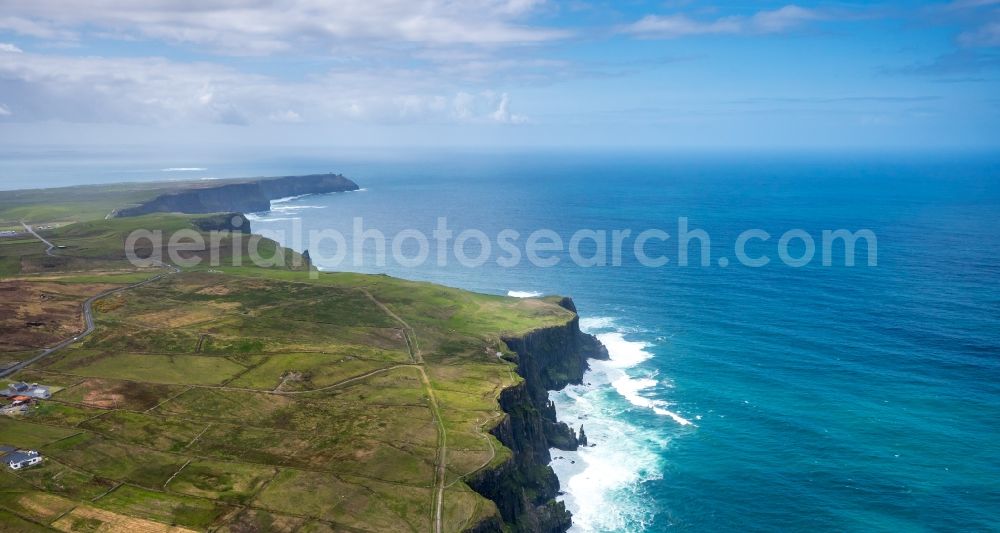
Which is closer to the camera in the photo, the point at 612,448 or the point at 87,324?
the point at 612,448

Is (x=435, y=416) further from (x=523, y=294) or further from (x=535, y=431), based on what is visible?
(x=523, y=294)

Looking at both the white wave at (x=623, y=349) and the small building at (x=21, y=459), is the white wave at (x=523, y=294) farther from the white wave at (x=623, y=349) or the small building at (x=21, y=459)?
the small building at (x=21, y=459)

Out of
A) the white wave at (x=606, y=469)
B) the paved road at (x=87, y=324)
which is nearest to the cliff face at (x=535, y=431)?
the white wave at (x=606, y=469)

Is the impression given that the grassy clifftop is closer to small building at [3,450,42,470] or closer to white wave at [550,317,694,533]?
small building at [3,450,42,470]

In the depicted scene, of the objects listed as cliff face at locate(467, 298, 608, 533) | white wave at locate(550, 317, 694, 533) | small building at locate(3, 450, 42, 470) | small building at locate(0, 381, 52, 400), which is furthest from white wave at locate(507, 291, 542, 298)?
small building at locate(3, 450, 42, 470)

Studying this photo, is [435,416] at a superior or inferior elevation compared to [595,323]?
inferior

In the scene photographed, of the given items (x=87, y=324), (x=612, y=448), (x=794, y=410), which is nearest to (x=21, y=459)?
(x=87, y=324)
